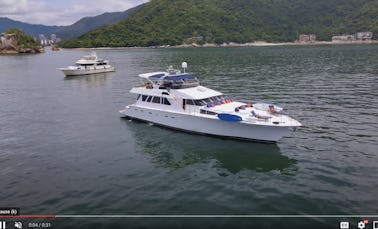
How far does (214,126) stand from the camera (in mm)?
26266

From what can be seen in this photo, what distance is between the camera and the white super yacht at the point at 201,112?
2439 centimetres

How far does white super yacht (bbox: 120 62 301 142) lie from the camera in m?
24.4

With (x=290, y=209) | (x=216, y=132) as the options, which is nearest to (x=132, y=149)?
(x=216, y=132)

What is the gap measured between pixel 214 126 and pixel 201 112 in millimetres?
1913

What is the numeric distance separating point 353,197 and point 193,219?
884cm

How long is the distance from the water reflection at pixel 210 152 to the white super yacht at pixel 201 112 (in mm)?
978

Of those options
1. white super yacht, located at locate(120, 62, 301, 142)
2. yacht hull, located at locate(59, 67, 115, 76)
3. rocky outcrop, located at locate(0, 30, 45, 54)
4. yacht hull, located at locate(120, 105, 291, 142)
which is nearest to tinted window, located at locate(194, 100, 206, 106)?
white super yacht, located at locate(120, 62, 301, 142)

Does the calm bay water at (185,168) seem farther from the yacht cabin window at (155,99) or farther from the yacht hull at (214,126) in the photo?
the yacht cabin window at (155,99)

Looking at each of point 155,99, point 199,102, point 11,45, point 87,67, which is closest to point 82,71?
point 87,67

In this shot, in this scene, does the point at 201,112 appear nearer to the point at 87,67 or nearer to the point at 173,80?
the point at 173,80

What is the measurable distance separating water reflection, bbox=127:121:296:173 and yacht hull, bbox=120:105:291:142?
Result: 1.89 feet

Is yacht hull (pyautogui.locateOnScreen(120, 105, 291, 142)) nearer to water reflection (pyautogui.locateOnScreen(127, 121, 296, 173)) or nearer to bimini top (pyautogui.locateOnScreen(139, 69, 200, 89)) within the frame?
water reflection (pyautogui.locateOnScreen(127, 121, 296, 173))

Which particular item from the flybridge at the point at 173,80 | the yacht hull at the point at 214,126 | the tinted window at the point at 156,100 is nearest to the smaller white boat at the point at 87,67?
the flybridge at the point at 173,80

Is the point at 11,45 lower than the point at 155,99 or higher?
higher
